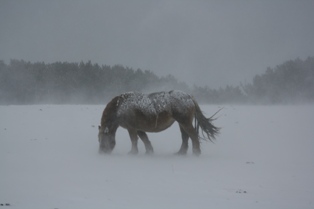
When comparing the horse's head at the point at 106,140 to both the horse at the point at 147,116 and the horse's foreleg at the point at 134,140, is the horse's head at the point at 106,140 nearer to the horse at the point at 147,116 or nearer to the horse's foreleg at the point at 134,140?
the horse at the point at 147,116

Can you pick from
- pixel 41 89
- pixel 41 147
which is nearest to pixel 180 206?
pixel 41 147

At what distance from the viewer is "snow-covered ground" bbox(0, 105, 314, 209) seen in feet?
15.7

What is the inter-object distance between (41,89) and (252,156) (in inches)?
1203

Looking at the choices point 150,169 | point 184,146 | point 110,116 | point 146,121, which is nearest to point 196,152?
point 184,146

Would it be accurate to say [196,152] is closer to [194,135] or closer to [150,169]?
[194,135]

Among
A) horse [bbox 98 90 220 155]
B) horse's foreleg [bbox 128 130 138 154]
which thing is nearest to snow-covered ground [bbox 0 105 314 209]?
horse's foreleg [bbox 128 130 138 154]

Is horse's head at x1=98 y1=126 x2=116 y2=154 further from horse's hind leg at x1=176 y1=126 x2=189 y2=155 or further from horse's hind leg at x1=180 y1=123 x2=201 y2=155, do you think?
horse's hind leg at x1=180 y1=123 x2=201 y2=155

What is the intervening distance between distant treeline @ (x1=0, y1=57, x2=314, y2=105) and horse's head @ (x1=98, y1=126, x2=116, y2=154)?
2234 cm

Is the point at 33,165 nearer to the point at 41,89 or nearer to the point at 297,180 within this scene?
the point at 297,180

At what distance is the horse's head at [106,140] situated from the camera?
9036mm

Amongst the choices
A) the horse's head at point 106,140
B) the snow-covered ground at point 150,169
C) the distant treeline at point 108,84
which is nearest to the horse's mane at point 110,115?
the horse's head at point 106,140

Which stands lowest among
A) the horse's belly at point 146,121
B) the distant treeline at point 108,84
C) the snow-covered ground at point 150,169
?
the snow-covered ground at point 150,169

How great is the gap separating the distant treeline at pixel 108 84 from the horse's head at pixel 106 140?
879 inches

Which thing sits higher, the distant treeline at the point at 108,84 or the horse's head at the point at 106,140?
the distant treeline at the point at 108,84
